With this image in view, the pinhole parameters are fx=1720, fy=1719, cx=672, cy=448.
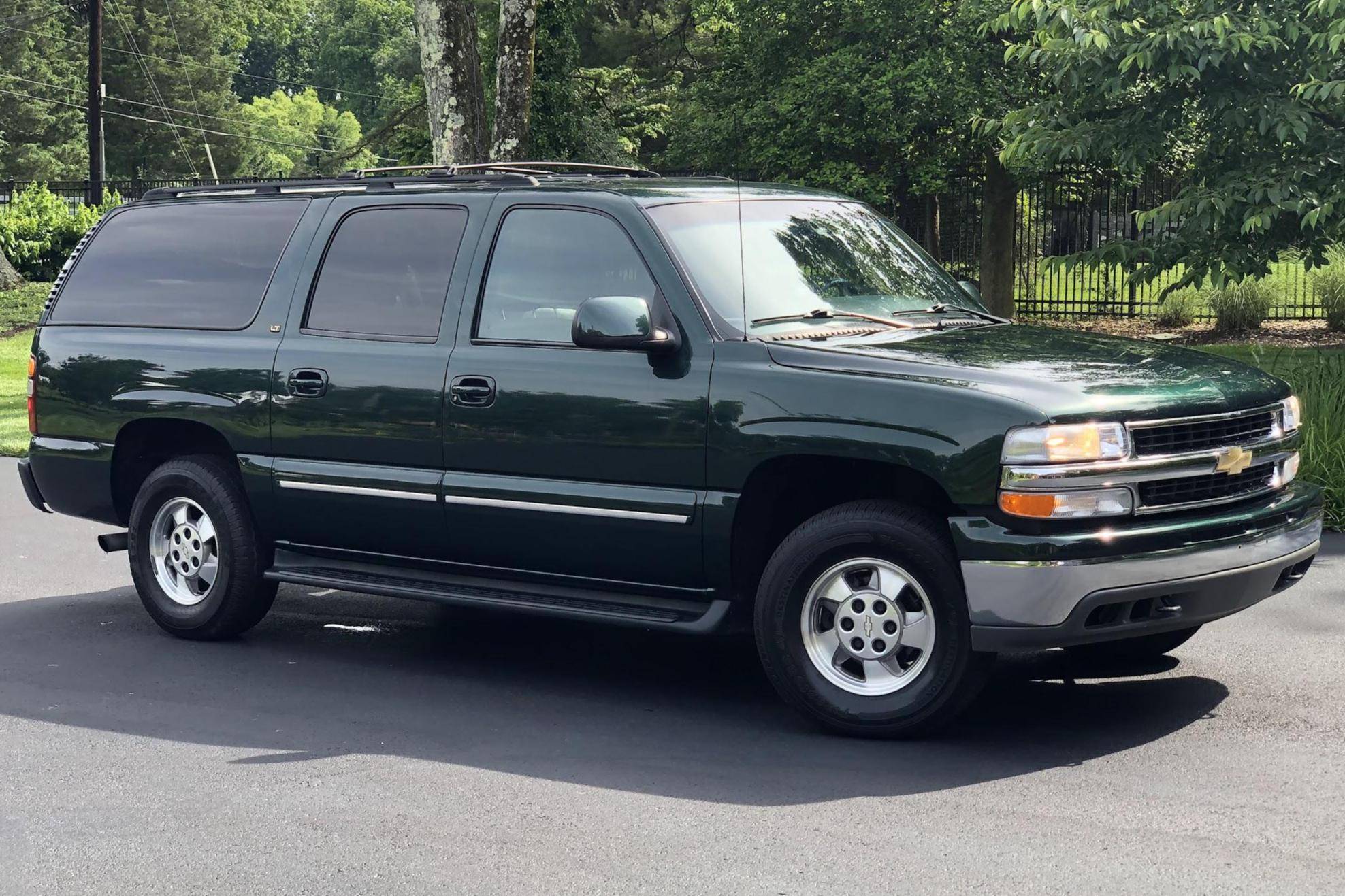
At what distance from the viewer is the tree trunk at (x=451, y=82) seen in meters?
16.0

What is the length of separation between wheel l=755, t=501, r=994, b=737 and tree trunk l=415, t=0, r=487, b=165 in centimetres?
1063

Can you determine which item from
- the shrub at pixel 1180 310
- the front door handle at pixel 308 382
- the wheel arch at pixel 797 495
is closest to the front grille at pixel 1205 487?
the wheel arch at pixel 797 495

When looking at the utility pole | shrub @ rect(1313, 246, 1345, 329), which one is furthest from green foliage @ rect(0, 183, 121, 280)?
shrub @ rect(1313, 246, 1345, 329)

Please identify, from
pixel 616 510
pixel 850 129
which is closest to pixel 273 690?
pixel 616 510

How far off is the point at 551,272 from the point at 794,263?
3.15ft

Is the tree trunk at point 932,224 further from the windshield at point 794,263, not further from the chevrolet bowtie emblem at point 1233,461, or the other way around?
the chevrolet bowtie emblem at point 1233,461

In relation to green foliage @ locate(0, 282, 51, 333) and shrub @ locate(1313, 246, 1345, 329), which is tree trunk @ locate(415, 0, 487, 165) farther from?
green foliage @ locate(0, 282, 51, 333)

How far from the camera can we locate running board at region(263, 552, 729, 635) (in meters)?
6.33

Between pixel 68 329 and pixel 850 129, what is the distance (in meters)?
17.5

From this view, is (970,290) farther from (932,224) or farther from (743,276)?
(932,224)

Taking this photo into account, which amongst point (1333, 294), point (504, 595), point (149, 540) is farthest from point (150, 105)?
point (504, 595)

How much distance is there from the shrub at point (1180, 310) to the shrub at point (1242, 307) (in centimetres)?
78

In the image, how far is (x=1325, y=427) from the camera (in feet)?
34.3

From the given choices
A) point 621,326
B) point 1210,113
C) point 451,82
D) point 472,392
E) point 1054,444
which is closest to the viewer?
point 1054,444
